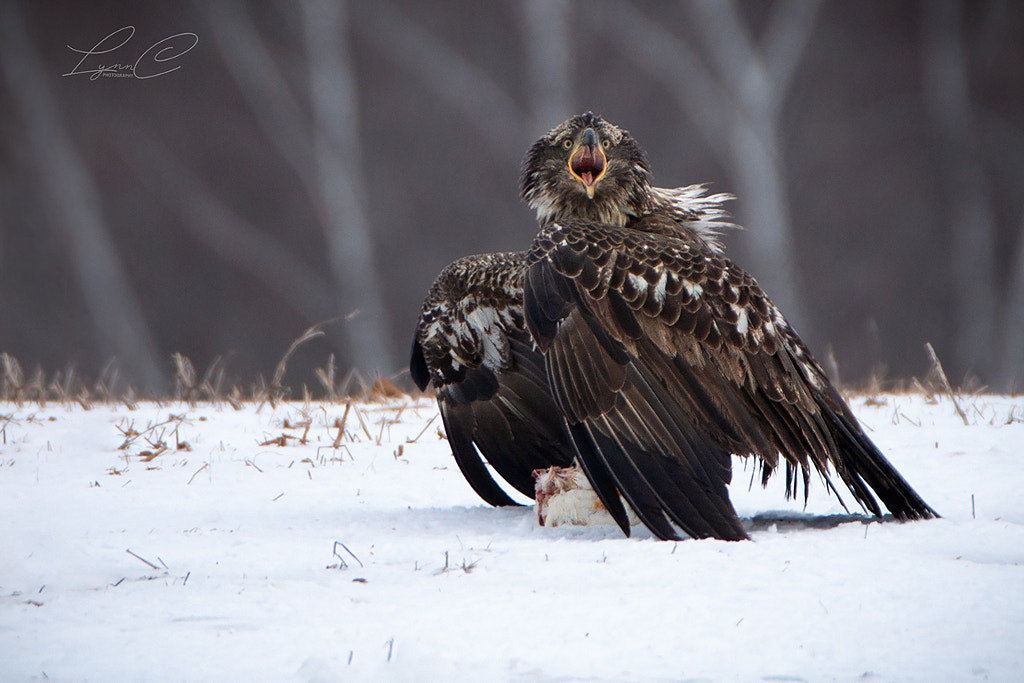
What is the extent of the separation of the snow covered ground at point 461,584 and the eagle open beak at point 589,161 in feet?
3.81

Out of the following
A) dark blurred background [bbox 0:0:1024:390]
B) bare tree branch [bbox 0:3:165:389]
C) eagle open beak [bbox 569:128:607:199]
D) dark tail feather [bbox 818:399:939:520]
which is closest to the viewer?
dark tail feather [bbox 818:399:939:520]

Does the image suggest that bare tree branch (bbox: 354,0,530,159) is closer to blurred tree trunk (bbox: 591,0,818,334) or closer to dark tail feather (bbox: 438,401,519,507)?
blurred tree trunk (bbox: 591,0,818,334)

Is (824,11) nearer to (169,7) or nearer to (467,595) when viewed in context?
(169,7)

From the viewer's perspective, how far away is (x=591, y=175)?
148 inches

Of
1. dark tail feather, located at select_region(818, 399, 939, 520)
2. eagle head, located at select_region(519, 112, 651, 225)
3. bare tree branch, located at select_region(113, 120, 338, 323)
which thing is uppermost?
bare tree branch, located at select_region(113, 120, 338, 323)

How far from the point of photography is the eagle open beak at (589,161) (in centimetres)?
373

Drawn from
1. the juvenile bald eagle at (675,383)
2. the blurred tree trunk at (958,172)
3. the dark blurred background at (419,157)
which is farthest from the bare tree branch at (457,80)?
the juvenile bald eagle at (675,383)

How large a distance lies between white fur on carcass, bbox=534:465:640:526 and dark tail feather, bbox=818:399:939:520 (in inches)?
24.7

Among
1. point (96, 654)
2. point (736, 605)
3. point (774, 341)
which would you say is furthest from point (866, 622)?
point (96, 654)

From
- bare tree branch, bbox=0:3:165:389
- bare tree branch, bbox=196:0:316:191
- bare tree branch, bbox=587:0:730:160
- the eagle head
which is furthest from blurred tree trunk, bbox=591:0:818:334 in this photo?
the eagle head

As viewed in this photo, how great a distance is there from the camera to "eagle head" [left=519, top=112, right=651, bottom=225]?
376 centimetres

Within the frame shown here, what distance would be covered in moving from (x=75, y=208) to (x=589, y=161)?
1289 centimetres

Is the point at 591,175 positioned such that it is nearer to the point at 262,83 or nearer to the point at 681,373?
the point at 681,373

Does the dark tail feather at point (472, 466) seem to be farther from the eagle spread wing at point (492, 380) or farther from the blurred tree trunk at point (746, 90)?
the blurred tree trunk at point (746, 90)
